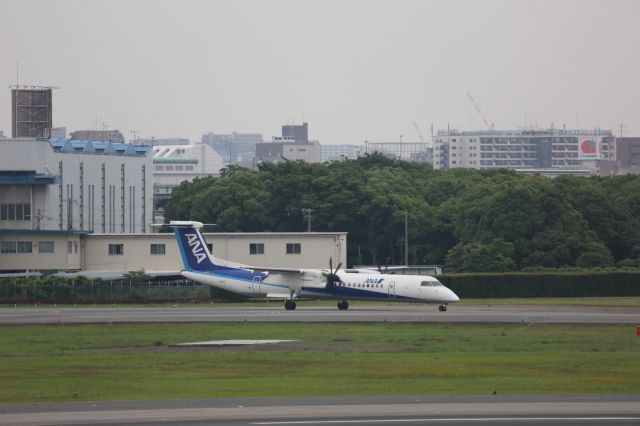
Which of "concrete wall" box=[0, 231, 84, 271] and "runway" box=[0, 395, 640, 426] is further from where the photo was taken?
"concrete wall" box=[0, 231, 84, 271]

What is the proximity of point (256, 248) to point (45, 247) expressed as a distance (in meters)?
16.8

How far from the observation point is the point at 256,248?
90.8 m

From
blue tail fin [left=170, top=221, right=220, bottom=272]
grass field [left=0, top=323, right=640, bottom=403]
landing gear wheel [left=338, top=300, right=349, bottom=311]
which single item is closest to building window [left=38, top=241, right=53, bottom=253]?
blue tail fin [left=170, top=221, right=220, bottom=272]

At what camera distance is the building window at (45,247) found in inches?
3622

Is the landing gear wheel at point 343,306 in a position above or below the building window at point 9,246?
below

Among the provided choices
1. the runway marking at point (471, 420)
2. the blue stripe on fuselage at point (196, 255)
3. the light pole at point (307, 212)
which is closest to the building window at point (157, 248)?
the blue stripe on fuselage at point (196, 255)

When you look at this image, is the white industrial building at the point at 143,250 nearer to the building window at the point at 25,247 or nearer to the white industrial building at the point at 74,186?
the building window at the point at 25,247

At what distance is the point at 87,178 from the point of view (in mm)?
119312

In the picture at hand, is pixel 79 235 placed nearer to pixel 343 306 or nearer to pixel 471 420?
pixel 343 306

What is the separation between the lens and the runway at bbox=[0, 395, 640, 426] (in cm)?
2558

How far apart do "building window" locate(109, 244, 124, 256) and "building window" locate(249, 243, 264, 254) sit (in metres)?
10.4

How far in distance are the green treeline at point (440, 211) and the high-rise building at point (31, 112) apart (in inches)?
832

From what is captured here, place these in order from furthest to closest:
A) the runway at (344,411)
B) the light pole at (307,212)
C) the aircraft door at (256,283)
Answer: the light pole at (307,212) < the aircraft door at (256,283) < the runway at (344,411)

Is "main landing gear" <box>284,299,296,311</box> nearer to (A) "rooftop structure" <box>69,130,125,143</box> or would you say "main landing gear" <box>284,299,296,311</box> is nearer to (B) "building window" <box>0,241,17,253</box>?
(B) "building window" <box>0,241,17,253</box>
